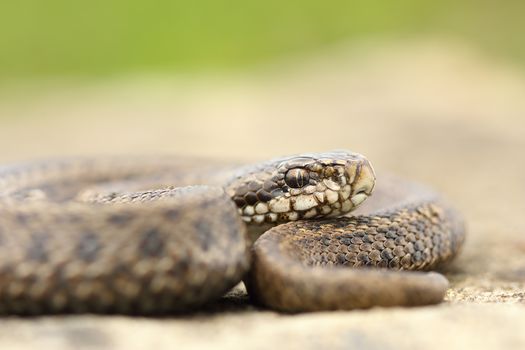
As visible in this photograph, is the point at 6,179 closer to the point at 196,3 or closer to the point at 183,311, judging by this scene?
the point at 183,311

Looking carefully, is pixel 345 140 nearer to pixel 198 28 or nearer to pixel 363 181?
pixel 363 181

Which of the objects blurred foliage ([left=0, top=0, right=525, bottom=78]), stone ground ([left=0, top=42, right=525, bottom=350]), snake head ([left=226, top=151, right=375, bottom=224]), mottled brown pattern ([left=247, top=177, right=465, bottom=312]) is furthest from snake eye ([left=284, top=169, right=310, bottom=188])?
blurred foliage ([left=0, top=0, right=525, bottom=78])

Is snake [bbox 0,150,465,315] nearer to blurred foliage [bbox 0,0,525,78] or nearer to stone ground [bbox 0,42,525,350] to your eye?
stone ground [bbox 0,42,525,350]

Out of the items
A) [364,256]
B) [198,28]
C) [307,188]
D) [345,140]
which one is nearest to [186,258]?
[307,188]

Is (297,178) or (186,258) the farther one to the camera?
(297,178)

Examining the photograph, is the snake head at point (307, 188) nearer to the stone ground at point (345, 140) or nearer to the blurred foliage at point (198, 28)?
the stone ground at point (345, 140)

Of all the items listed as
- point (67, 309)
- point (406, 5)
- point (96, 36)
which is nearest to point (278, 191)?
point (67, 309)

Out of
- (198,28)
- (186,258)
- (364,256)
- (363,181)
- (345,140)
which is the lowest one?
(345,140)

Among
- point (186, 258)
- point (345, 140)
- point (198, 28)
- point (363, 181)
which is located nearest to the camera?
point (186, 258)

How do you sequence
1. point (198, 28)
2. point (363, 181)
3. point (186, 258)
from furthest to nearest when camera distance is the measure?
1. point (198, 28)
2. point (363, 181)
3. point (186, 258)
